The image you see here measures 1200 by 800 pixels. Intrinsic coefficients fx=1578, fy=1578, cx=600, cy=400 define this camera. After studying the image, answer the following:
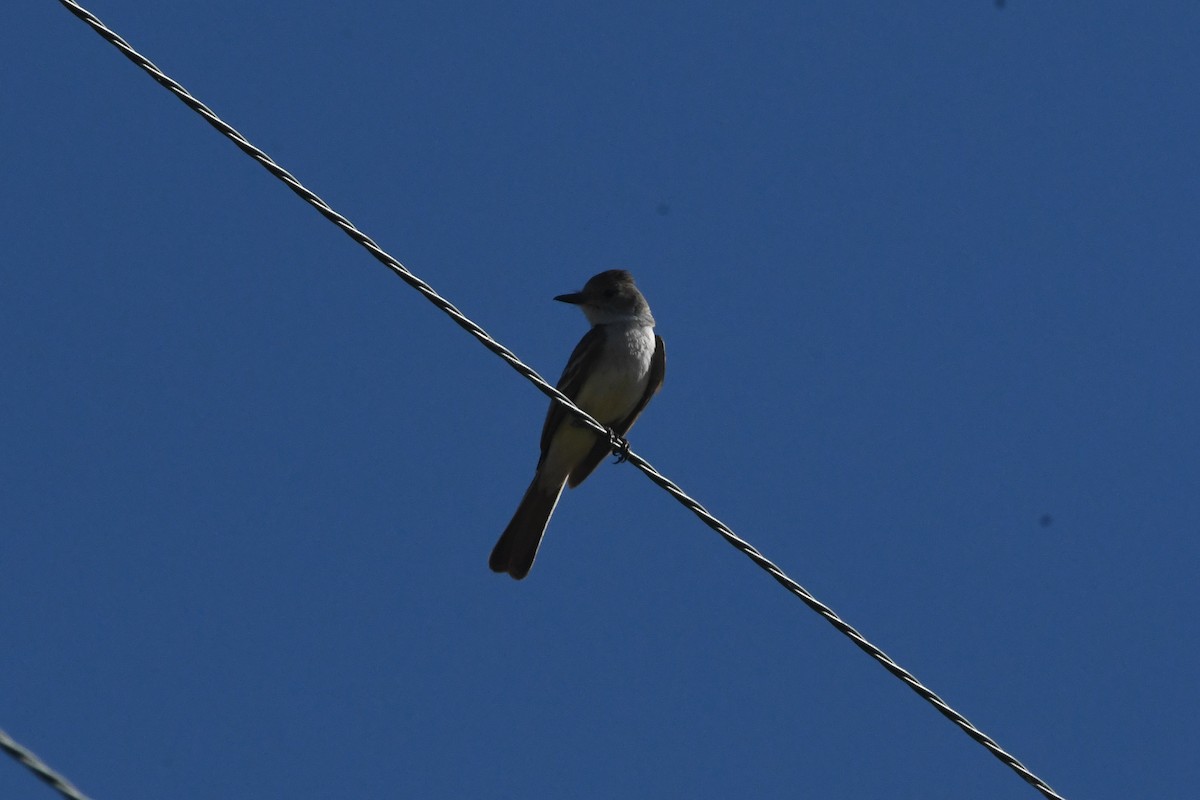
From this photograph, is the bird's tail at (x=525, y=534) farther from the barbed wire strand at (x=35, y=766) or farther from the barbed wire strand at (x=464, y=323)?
the barbed wire strand at (x=35, y=766)

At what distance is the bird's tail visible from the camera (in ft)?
30.7

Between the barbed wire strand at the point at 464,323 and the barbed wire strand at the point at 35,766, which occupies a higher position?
the barbed wire strand at the point at 464,323

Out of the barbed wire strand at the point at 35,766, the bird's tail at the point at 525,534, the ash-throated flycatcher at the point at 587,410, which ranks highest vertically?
the ash-throated flycatcher at the point at 587,410


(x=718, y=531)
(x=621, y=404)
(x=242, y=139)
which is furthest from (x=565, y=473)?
(x=242, y=139)

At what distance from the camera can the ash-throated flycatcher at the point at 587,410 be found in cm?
940

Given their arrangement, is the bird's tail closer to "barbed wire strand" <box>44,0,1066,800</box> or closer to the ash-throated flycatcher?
the ash-throated flycatcher

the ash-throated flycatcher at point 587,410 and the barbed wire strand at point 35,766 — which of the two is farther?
the ash-throated flycatcher at point 587,410

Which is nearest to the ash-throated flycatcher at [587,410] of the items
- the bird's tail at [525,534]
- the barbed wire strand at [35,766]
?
the bird's tail at [525,534]

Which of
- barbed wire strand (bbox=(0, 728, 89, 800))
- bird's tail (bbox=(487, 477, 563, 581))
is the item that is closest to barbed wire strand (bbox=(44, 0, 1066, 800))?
barbed wire strand (bbox=(0, 728, 89, 800))

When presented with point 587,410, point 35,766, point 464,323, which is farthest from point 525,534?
point 35,766

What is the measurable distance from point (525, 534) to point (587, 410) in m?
0.83

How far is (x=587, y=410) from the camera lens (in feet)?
31.1

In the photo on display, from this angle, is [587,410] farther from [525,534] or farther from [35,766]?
[35,766]

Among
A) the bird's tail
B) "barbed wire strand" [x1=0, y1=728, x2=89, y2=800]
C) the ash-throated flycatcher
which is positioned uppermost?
the ash-throated flycatcher
